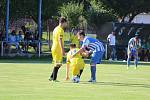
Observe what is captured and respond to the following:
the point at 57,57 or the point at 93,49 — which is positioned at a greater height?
the point at 93,49

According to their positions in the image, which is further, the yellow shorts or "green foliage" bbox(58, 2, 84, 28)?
"green foliage" bbox(58, 2, 84, 28)

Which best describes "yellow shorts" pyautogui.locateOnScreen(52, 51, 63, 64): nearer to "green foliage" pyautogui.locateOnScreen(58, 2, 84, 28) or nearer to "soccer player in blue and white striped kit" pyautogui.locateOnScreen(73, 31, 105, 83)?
"soccer player in blue and white striped kit" pyautogui.locateOnScreen(73, 31, 105, 83)

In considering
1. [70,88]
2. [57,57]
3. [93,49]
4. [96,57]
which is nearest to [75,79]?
[57,57]

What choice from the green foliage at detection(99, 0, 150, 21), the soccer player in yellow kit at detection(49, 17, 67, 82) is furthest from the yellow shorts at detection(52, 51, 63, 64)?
the green foliage at detection(99, 0, 150, 21)

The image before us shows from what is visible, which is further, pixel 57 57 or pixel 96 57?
pixel 96 57

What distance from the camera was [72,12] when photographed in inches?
2008

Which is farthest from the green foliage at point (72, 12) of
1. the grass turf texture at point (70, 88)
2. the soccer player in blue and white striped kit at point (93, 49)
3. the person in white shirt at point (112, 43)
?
the soccer player in blue and white striped kit at point (93, 49)

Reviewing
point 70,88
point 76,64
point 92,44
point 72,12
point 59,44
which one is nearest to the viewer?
point 70,88

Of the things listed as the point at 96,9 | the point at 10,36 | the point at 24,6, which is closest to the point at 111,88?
the point at 10,36

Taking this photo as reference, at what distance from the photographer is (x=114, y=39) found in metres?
39.1

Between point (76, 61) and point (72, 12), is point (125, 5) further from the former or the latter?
point (76, 61)

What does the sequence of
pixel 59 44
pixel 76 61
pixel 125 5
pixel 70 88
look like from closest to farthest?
1. pixel 70 88
2. pixel 59 44
3. pixel 76 61
4. pixel 125 5

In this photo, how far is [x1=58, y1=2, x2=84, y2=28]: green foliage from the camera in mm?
50750

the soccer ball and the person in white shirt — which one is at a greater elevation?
the person in white shirt
